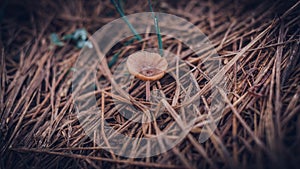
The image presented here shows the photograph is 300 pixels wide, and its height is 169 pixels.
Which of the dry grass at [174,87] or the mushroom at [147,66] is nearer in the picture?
the dry grass at [174,87]

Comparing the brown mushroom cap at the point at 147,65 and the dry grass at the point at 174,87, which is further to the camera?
the brown mushroom cap at the point at 147,65

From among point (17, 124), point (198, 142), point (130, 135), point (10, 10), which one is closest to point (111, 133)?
point (130, 135)

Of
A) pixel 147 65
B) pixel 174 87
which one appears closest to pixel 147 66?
pixel 147 65

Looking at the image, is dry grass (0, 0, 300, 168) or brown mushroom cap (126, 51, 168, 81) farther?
brown mushroom cap (126, 51, 168, 81)

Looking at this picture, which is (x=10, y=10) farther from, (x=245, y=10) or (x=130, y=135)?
(x=245, y=10)

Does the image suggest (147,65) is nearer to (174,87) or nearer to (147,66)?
(147,66)
